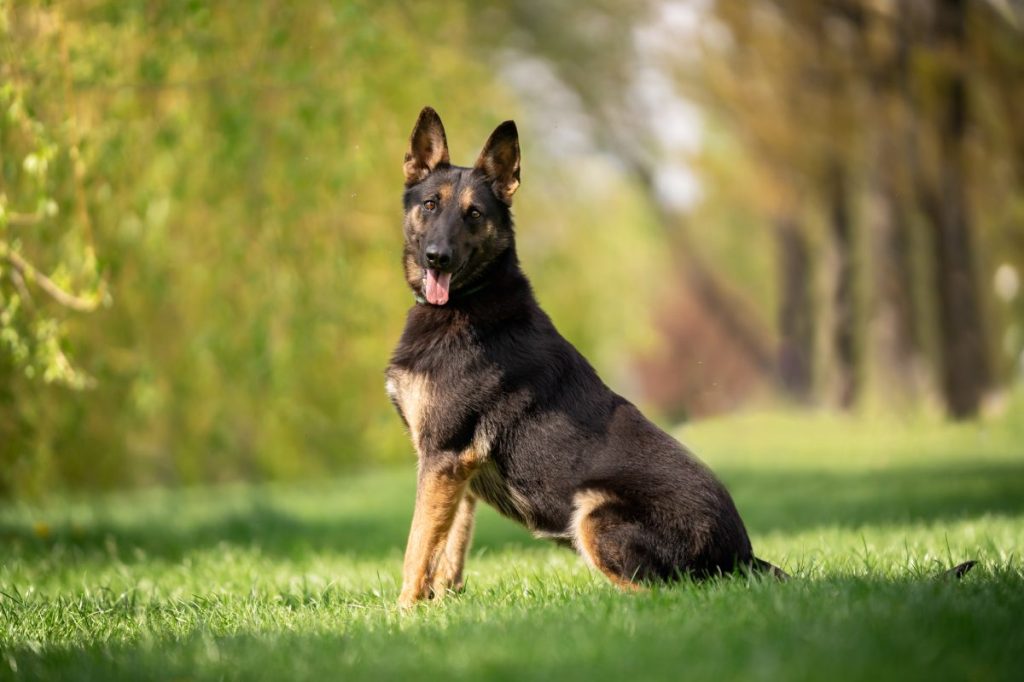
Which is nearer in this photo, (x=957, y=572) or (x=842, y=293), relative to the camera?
(x=957, y=572)

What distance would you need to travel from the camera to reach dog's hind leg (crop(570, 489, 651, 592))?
5.23 m

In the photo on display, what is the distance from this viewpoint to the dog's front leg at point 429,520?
214 inches

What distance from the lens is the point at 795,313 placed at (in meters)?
28.8

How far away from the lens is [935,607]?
14.7ft

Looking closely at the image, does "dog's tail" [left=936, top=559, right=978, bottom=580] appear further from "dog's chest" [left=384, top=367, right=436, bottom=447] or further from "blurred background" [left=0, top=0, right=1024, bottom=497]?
"blurred background" [left=0, top=0, right=1024, bottom=497]

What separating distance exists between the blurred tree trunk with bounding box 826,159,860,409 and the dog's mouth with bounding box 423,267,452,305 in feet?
62.1

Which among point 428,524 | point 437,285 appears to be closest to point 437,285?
point 437,285

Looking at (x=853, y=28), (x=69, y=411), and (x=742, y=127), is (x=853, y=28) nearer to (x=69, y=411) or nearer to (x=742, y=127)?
(x=742, y=127)

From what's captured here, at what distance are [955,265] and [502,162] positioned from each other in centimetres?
1426

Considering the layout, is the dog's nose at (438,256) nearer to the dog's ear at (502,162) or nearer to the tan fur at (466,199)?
the tan fur at (466,199)

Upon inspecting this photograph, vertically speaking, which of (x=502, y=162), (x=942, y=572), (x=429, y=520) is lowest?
(x=942, y=572)

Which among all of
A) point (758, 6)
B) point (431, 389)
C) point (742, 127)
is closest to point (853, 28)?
point (758, 6)

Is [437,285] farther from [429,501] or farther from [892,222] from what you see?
[892,222]

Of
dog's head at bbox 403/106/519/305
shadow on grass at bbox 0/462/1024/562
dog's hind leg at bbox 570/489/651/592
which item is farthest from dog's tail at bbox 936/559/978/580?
shadow on grass at bbox 0/462/1024/562
